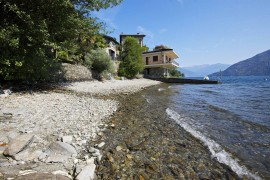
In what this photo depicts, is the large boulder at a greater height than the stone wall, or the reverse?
the stone wall

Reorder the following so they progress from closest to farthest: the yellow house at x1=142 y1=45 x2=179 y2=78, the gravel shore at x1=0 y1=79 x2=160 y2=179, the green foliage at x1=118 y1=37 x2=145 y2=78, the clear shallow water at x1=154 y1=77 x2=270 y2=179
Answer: the gravel shore at x1=0 y1=79 x2=160 y2=179
the clear shallow water at x1=154 y1=77 x2=270 y2=179
the green foliage at x1=118 y1=37 x2=145 y2=78
the yellow house at x1=142 y1=45 x2=179 y2=78

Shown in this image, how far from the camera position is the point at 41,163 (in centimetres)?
436

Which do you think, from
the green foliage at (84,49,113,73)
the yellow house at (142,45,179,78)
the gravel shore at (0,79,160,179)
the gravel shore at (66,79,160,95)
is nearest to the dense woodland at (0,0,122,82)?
the gravel shore at (0,79,160,179)

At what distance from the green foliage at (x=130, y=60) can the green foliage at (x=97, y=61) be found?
11.7m

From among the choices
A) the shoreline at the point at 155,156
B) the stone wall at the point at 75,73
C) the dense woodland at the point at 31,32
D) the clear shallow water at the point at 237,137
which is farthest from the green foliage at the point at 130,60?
the shoreline at the point at 155,156

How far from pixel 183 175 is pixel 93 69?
24872mm

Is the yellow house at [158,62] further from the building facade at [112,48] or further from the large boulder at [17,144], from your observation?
the large boulder at [17,144]

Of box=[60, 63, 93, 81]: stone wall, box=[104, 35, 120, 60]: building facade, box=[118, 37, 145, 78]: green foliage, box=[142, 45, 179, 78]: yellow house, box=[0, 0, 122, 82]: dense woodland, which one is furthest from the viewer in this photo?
box=[142, 45, 179, 78]: yellow house

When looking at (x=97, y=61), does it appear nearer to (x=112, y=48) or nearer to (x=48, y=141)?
(x=112, y=48)

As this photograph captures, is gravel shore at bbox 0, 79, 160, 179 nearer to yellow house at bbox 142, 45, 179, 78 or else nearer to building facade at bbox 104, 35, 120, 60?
building facade at bbox 104, 35, 120, 60

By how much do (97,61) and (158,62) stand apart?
86.6 feet

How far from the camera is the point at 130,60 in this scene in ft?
132

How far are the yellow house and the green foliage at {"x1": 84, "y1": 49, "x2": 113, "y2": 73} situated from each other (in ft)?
79.6

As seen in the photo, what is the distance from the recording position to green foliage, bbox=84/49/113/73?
1037 inches
